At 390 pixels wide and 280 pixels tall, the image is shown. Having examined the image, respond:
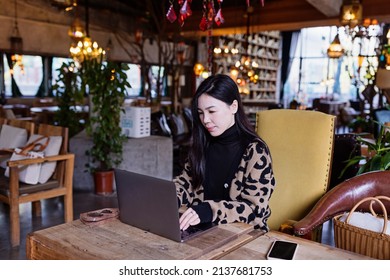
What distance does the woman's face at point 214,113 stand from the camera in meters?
1.78

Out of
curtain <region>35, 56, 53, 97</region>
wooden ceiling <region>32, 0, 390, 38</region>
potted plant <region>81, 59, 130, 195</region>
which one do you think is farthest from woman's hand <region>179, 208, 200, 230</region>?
curtain <region>35, 56, 53, 97</region>

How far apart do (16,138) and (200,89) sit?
2.83m

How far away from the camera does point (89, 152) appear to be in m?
5.11

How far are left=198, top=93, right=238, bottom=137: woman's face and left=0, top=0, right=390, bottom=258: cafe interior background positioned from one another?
10.6 feet

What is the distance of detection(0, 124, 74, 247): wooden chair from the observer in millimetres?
3332

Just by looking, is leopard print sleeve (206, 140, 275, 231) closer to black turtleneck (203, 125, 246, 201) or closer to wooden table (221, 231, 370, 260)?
black turtleneck (203, 125, 246, 201)

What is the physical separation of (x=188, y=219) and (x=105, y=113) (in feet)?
11.4

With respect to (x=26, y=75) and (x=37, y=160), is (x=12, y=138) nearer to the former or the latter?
(x=37, y=160)

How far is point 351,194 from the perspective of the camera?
1966 millimetres

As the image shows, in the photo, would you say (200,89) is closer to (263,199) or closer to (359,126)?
(263,199)

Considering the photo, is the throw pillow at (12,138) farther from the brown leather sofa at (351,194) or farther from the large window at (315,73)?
the large window at (315,73)

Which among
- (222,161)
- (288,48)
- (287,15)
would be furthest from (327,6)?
(288,48)

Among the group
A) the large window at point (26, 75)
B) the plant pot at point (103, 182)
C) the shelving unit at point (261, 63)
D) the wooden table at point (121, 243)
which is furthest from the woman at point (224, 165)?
the shelving unit at point (261, 63)
